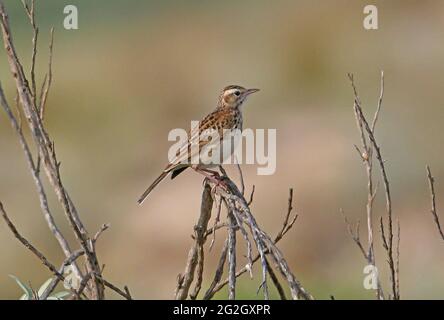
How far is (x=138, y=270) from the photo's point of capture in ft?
41.8

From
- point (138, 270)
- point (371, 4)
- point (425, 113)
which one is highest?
point (371, 4)

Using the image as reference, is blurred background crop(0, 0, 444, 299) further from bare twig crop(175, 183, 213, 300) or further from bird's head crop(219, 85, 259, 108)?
bare twig crop(175, 183, 213, 300)

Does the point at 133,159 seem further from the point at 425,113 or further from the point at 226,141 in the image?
the point at 226,141

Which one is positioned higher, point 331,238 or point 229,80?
point 229,80

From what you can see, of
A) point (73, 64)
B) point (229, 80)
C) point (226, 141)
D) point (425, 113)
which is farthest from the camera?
point (73, 64)

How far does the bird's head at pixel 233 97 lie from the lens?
6950mm

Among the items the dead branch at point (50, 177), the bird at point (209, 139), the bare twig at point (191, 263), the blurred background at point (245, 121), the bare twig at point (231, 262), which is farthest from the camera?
the blurred background at point (245, 121)

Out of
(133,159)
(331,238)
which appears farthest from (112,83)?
(331,238)

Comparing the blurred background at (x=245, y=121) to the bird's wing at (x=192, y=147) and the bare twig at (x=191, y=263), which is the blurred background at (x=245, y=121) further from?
the bare twig at (x=191, y=263)

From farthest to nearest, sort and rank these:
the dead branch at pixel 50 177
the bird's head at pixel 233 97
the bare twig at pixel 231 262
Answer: the bird's head at pixel 233 97
the dead branch at pixel 50 177
the bare twig at pixel 231 262

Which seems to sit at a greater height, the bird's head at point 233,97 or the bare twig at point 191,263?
the bird's head at point 233,97

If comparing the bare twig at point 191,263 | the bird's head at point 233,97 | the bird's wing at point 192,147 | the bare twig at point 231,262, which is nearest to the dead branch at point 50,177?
the bare twig at point 191,263

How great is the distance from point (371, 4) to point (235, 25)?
2.16 metres
